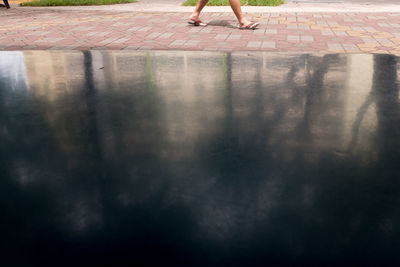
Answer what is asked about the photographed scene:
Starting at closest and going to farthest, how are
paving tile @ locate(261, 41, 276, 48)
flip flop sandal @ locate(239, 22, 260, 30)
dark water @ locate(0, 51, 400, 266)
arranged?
dark water @ locate(0, 51, 400, 266), paving tile @ locate(261, 41, 276, 48), flip flop sandal @ locate(239, 22, 260, 30)

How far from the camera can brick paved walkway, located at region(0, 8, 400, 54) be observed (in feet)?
18.3

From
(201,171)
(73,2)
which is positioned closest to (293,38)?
(201,171)

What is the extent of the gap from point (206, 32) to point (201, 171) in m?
4.89

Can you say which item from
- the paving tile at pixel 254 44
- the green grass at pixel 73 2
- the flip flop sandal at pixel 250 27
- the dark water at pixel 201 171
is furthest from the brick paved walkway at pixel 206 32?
the green grass at pixel 73 2

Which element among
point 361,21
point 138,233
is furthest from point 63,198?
point 361,21

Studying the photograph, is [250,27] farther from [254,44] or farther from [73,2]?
[73,2]

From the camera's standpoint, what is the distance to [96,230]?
1.62m

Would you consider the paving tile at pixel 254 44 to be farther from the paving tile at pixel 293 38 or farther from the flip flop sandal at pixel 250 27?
the flip flop sandal at pixel 250 27

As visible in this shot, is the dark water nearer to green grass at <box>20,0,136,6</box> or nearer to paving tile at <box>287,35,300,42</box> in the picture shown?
paving tile at <box>287,35,300,42</box>

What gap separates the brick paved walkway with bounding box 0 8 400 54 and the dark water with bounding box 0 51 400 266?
1751 millimetres

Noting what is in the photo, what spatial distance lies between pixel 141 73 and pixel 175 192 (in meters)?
2.54

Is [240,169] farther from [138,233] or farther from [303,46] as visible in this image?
[303,46]

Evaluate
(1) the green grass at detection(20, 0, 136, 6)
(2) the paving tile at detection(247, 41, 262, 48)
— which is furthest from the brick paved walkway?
(1) the green grass at detection(20, 0, 136, 6)

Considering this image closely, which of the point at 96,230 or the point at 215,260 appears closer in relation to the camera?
the point at 215,260
